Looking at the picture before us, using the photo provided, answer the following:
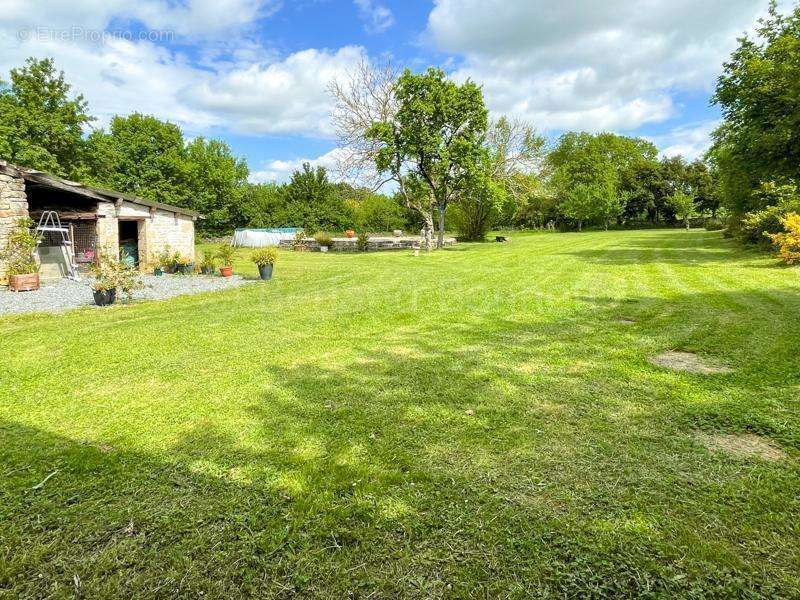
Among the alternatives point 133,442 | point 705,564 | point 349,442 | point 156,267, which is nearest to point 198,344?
point 133,442

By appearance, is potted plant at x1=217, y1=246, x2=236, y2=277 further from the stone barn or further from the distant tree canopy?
the distant tree canopy

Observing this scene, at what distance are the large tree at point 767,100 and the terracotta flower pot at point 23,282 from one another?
22.0 m

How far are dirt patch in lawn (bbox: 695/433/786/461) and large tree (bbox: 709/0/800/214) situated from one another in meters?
15.2

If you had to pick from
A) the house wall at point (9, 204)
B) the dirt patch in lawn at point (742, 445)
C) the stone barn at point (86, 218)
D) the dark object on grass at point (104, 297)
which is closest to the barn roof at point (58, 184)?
the stone barn at point (86, 218)

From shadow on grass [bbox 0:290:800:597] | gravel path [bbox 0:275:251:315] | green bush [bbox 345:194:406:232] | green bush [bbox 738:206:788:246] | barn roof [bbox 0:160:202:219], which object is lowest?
shadow on grass [bbox 0:290:800:597]

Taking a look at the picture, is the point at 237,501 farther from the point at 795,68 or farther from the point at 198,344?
the point at 795,68

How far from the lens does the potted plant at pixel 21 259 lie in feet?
35.8

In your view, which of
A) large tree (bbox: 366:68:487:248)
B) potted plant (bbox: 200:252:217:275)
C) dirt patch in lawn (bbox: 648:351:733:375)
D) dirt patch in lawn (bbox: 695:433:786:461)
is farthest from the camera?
large tree (bbox: 366:68:487:248)

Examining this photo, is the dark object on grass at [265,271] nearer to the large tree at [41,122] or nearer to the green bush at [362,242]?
the green bush at [362,242]

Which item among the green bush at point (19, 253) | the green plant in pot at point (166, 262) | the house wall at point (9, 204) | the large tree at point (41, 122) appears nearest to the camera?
the green bush at point (19, 253)

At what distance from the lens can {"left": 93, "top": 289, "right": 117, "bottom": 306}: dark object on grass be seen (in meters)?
9.18

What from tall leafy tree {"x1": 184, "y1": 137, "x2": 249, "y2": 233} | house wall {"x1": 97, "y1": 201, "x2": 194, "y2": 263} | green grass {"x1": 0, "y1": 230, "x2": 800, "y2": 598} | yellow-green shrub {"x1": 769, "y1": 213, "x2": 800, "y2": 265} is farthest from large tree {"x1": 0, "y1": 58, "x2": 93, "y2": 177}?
yellow-green shrub {"x1": 769, "y1": 213, "x2": 800, "y2": 265}

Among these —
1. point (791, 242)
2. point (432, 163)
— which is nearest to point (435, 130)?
point (432, 163)

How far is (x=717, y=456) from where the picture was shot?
9.69 feet
